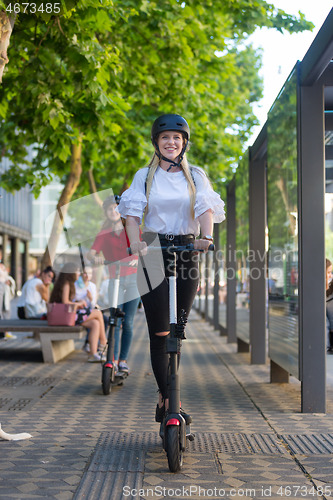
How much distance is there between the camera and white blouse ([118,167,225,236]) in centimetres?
461

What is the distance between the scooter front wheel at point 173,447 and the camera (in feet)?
13.3

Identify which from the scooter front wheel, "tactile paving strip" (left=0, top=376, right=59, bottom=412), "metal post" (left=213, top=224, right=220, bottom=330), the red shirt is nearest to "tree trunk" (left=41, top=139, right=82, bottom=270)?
"metal post" (left=213, top=224, right=220, bottom=330)

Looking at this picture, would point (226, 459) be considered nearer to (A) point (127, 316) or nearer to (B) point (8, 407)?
(B) point (8, 407)

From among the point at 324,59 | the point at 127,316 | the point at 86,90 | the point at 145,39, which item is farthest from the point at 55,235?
the point at 324,59

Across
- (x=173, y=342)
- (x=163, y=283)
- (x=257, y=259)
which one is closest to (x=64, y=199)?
(x=257, y=259)

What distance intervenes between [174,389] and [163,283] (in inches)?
26.8

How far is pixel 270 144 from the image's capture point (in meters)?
7.95

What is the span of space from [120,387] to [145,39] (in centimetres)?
655

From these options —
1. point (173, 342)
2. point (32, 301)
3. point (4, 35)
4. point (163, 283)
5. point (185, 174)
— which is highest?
point (4, 35)

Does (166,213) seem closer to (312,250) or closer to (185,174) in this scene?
(185,174)

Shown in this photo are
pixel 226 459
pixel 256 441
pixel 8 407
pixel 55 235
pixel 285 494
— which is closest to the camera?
pixel 285 494

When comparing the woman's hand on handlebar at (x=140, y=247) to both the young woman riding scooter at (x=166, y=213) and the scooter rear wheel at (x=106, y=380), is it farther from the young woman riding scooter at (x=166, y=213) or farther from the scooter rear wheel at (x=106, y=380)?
the scooter rear wheel at (x=106, y=380)

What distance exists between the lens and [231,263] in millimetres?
13414

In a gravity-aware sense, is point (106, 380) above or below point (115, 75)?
below
